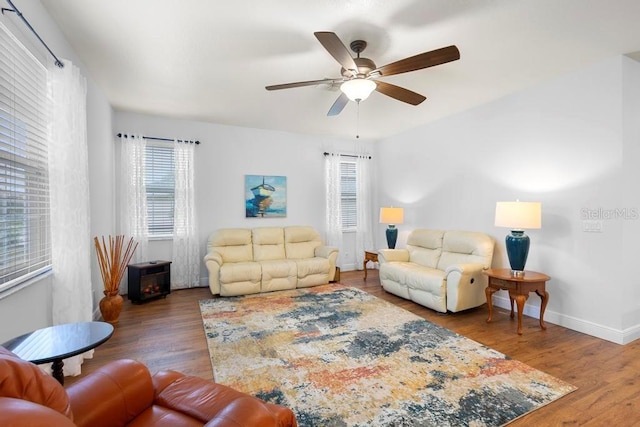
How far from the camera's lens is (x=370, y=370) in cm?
231

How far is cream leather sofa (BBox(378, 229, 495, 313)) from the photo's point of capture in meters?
3.48

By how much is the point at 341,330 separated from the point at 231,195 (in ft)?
10.3

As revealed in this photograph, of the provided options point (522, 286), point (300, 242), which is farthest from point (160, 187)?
point (522, 286)

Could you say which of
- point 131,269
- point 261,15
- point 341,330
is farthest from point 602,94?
point 131,269

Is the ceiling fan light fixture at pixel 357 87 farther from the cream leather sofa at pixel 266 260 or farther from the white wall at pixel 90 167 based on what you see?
the cream leather sofa at pixel 266 260

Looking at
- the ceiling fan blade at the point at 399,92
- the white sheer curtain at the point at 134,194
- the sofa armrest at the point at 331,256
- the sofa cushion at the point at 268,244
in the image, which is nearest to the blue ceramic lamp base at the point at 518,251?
the ceiling fan blade at the point at 399,92

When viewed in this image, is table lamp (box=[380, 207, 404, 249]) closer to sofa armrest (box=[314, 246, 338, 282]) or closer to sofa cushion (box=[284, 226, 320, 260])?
sofa armrest (box=[314, 246, 338, 282])

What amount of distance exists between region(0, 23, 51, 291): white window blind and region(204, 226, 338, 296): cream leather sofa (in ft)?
7.20

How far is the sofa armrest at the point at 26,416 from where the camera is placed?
0.60 metres

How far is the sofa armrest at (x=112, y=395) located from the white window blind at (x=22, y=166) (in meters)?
1.02

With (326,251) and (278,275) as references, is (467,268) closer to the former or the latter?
(326,251)

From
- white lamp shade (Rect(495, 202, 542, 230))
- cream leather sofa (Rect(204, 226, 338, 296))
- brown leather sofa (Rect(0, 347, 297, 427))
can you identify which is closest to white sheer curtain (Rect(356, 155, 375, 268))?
cream leather sofa (Rect(204, 226, 338, 296))

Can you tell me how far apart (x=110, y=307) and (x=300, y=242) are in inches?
113

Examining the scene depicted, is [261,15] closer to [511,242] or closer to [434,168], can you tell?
[511,242]
